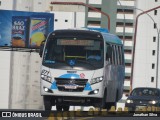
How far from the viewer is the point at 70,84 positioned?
92.5ft

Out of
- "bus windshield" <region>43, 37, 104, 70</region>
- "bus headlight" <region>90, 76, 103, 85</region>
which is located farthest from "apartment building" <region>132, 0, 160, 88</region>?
"bus headlight" <region>90, 76, 103, 85</region>

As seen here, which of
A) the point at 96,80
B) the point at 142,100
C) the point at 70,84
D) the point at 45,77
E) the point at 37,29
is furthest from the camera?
the point at 37,29

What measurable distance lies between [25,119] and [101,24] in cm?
9499

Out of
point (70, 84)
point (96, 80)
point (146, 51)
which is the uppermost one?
point (96, 80)

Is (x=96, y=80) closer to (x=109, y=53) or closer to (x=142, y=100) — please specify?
(x=109, y=53)

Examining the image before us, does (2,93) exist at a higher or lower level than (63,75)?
lower

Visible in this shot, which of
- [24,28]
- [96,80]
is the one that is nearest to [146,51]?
[24,28]

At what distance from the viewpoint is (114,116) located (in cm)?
2541

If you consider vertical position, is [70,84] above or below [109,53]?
below

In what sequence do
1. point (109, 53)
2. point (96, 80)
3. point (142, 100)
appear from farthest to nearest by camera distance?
point (142, 100) → point (109, 53) → point (96, 80)

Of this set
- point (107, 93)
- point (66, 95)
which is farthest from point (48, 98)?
point (107, 93)

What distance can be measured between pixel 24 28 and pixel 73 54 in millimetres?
61065

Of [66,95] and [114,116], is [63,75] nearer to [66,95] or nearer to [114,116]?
[66,95]

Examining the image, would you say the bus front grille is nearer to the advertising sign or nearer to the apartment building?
the advertising sign
